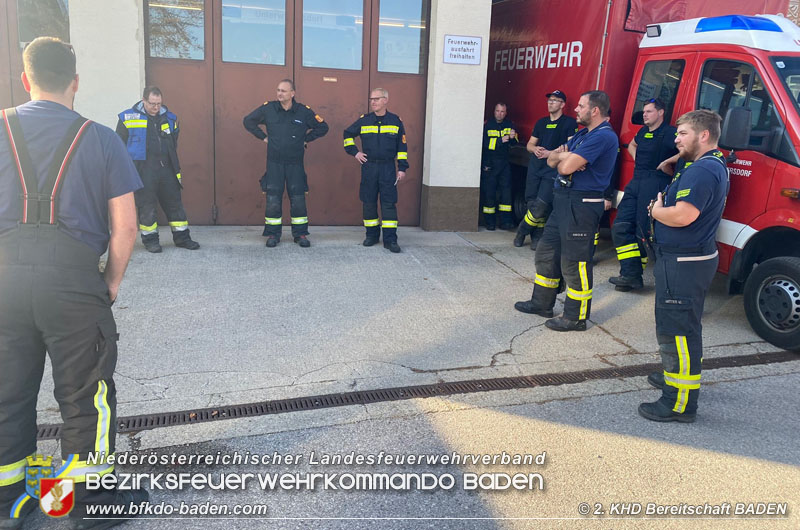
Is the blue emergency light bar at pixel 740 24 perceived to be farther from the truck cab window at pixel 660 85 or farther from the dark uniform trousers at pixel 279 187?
the dark uniform trousers at pixel 279 187

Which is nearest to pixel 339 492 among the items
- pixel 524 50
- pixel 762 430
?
pixel 762 430

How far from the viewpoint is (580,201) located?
5.57 m

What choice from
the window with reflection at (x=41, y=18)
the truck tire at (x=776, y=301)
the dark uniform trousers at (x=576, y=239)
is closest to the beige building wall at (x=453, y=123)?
the dark uniform trousers at (x=576, y=239)

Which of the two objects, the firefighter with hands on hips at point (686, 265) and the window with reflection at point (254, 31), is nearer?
the firefighter with hands on hips at point (686, 265)

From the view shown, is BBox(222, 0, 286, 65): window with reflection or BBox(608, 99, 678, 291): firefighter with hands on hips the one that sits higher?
BBox(222, 0, 286, 65): window with reflection

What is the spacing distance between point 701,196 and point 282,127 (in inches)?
205

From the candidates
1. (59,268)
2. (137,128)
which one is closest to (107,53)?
(137,128)

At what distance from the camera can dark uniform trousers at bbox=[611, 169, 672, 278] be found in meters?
6.62

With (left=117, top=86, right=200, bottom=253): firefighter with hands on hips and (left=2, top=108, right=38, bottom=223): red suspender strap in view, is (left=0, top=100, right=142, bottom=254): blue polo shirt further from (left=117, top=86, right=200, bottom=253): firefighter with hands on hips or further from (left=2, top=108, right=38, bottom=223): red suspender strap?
(left=117, top=86, right=200, bottom=253): firefighter with hands on hips

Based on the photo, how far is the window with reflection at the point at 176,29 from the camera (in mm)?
8398

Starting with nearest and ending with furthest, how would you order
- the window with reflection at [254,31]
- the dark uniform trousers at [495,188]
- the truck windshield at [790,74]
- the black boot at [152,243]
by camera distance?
1. the truck windshield at [790,74]
2. the black boot at [152,243]
3. the window with reflection at [254,31]
4. the dark uniform trousers at [495,188]

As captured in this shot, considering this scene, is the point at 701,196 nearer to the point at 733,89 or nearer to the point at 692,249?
the point at 692,249

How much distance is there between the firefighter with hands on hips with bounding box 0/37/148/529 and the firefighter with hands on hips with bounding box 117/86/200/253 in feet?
A: 15.3

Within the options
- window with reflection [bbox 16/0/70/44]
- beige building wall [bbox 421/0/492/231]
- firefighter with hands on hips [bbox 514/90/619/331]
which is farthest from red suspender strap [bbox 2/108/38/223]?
beige building wall [bbox 421/0/492/231]
